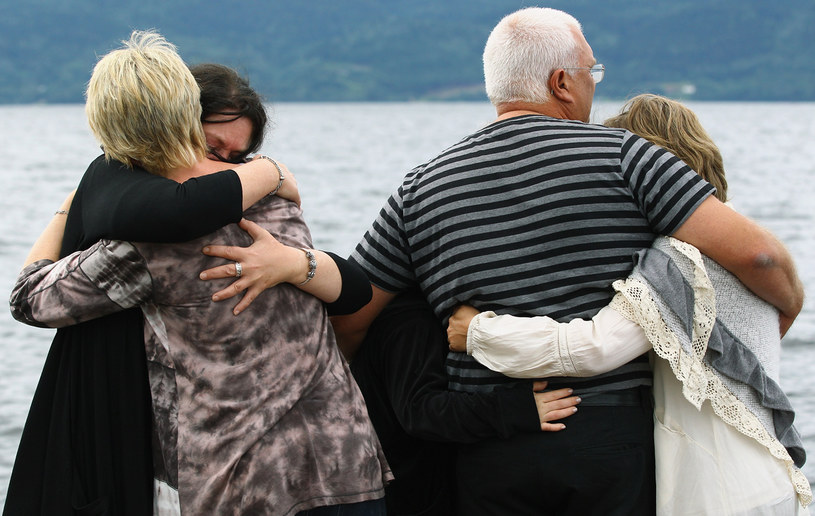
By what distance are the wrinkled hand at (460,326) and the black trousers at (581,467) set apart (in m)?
0.29

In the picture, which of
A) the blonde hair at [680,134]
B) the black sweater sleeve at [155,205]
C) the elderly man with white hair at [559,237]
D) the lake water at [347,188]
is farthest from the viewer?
the lake water at [347,188]

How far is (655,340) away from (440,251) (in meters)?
0.64

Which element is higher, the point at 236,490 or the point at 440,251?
the point at 440,251

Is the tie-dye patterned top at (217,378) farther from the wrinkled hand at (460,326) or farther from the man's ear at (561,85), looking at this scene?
the man's ear at (561,85)

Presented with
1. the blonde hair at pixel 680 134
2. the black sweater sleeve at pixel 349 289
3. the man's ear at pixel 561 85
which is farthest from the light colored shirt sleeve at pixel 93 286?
the blonde hair at pixel 680 134

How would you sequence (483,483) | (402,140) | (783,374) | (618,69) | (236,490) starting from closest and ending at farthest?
(236,490) < (483,483) < (783,374) < (402,140) < (618,69)

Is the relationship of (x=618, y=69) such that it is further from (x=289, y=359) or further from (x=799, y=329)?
(x=289, y=359)

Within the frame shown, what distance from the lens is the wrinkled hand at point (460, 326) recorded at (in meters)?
2.62

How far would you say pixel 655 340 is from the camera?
2428 mm

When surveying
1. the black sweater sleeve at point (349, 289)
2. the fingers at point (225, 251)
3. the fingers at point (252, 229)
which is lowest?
the black sweater sleeve at point (349, 289)

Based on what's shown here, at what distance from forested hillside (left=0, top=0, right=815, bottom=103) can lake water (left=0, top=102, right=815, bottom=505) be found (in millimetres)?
72552

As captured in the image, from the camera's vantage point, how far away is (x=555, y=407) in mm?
2523

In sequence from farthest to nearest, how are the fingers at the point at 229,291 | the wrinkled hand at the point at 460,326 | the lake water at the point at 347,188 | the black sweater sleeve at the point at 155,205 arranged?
the lake water at the point at 347,188, the wrinkled hand at the point at 460,326, the fingers at the point at 229,291, the black sweater sleeve at the point at 155,205

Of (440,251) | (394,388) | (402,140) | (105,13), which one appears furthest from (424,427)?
(105,13)
